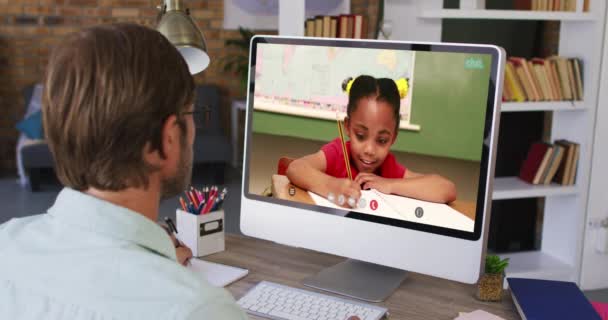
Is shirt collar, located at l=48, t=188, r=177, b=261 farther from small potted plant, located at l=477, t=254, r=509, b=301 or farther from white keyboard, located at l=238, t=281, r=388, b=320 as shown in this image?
small potted plant, located at l=477, t=254, r=509, b=301

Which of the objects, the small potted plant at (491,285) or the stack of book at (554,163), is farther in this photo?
the stack of book at (554,163)

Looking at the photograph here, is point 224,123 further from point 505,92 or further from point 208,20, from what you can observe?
point 505,92

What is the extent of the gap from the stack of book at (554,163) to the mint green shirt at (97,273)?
9.92 ft

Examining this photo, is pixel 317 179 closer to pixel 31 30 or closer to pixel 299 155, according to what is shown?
pixel 299 155

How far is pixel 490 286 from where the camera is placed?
1.47 meters

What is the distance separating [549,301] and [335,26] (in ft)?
7.23

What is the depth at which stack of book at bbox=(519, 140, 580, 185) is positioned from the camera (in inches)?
140

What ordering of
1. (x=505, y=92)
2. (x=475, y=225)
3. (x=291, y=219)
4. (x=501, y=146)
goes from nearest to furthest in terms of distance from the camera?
(x=475, y=225) < (x=291, y=219) < (x=505, y=92) < (x=501, y=146)

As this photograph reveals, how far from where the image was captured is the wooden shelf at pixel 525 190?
3467mm

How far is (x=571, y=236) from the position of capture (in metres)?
3.64

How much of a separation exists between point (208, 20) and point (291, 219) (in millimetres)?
5249

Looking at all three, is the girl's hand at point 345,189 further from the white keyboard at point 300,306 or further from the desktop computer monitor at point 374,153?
the white keyboard at point 300,306

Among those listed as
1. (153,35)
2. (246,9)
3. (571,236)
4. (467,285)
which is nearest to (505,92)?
(571,236)

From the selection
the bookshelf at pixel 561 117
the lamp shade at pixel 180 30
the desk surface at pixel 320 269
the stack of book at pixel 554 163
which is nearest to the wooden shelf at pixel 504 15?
the bookshelf at pixel 561 117
